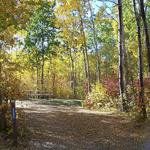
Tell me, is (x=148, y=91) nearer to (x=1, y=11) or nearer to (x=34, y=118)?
(x=34, y=118)

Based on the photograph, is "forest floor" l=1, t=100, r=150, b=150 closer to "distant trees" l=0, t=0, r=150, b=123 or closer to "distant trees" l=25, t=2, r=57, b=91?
"distant trees" l=0, t=0, r=150, b=123

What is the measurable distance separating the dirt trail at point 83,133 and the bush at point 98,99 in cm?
552

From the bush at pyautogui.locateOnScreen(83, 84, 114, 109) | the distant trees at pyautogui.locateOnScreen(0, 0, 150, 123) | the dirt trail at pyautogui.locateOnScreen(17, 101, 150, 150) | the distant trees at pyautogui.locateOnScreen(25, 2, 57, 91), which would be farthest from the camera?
the distant trees at pyautogui.locateOnScreen(25, 2, 57, 91)

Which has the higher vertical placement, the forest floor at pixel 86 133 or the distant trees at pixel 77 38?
the distant trees at pixel 77 38

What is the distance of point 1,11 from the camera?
13484 millimetres

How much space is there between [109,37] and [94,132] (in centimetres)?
4721

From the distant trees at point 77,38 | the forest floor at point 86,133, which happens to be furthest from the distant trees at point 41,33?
the forest floor at point 86,133

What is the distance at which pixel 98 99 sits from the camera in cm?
2447

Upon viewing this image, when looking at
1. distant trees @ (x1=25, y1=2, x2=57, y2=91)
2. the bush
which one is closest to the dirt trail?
the bush

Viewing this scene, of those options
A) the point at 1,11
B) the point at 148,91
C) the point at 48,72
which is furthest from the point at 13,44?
the point at 48,72

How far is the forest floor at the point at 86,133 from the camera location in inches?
479

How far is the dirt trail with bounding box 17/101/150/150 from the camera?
478 inches

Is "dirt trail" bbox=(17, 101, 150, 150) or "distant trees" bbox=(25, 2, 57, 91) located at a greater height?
"distant trees" bbox=(25, 2, 57, 91)

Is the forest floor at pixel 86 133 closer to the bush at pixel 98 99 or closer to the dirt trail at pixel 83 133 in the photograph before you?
the dirt trail at pixel 83 133
